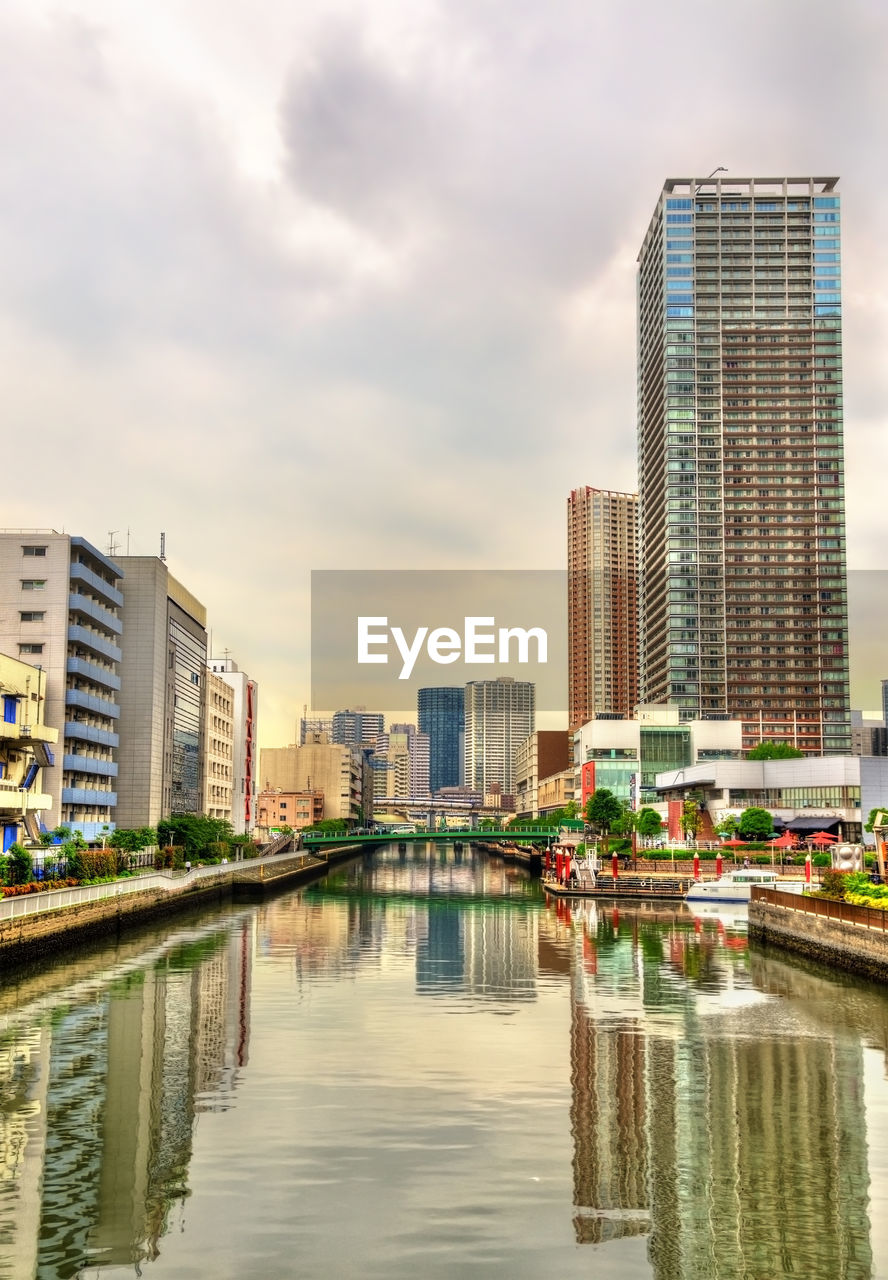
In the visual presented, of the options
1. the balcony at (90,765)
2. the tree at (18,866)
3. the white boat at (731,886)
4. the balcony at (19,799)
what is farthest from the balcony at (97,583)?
the white boat at (731,886)

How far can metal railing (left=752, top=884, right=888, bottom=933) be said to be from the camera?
163 ft

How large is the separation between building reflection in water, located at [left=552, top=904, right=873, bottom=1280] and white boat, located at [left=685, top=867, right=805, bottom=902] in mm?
43975

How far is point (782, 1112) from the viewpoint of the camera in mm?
27734

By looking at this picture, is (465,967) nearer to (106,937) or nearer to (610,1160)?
(106,937)

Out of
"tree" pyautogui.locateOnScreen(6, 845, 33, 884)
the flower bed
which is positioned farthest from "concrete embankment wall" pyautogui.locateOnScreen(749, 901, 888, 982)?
"tree" pyautogui.locateOnScreen(6, 845, 33, 884)

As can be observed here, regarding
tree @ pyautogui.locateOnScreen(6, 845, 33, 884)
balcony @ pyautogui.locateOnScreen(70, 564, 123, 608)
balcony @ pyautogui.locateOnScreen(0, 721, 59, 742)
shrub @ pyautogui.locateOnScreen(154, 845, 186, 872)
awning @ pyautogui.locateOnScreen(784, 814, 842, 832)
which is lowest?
shrub @ pyautogui.locateOnScreen(154, 845, 186, 872)

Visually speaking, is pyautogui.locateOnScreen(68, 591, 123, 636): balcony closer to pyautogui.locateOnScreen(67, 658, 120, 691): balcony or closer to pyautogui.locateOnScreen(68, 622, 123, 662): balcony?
pyautogui.locateOnScreen(68, 622, 123, 662): balcony

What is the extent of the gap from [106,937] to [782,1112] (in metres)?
46.6

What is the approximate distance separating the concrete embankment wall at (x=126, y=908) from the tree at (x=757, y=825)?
160 feet

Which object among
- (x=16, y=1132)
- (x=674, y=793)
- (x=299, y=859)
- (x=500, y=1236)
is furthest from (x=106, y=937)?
(x=674, y=793)

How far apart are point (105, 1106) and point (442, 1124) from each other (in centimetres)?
820

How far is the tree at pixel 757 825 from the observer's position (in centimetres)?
12262

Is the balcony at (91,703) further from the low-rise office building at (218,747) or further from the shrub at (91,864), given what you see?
the low-rise office building at (218,747)

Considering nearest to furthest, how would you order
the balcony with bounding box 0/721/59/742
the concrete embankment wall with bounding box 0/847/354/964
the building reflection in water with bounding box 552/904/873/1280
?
the building reflection in water with bounding box 552/904/873/1280 < the concrete embankment wall with bounding box 0/847/354/964 < the balcony with bounding box 0/721/59/742
